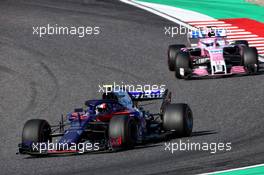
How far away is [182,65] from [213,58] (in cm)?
86

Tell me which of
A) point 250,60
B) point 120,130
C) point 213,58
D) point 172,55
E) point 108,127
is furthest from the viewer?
point 172,55

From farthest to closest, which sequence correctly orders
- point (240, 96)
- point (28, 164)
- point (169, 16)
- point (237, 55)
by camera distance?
1. point (169, 16)
2. point (237, 55)
3. point (240, 96)
4. point (28, 164)

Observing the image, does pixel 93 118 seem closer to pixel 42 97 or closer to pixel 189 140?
pixel 189 140

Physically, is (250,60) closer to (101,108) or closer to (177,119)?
(177,119)

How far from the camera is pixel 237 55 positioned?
2553 cm

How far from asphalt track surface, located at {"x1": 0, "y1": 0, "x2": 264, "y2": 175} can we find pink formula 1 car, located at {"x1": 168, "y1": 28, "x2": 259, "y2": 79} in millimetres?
362

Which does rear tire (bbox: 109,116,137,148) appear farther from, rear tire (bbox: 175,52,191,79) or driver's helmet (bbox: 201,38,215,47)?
driver's helmet (bbox: 201,38,215,47)

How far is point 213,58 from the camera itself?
82.1 ft

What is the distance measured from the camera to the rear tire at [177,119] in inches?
667

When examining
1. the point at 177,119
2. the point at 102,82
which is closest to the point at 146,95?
the point at 177,119

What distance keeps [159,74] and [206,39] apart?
1.67 meters

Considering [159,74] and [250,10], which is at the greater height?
[250,10]

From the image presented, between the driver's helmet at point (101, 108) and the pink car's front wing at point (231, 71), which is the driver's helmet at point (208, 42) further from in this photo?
the driver's helmet at point (101, 108)

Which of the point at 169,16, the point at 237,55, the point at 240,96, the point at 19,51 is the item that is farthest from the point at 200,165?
the point at 169,16
